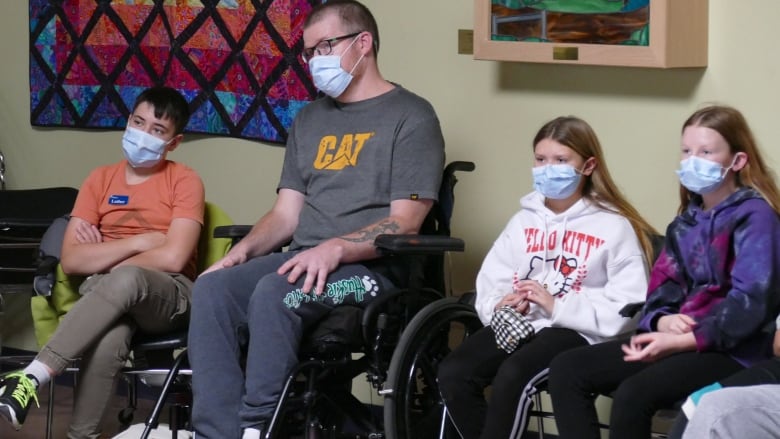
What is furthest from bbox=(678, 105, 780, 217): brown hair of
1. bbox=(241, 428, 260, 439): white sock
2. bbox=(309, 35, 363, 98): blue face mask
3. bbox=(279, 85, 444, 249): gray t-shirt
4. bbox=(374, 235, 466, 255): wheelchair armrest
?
bbox=(241, 428, 260, 439): white sock

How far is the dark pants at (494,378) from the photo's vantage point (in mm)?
2816

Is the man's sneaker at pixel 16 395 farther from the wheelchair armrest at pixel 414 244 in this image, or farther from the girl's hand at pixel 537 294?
the girl's hand at pixel 537 294

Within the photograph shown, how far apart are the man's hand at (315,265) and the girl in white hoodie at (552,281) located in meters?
0.36

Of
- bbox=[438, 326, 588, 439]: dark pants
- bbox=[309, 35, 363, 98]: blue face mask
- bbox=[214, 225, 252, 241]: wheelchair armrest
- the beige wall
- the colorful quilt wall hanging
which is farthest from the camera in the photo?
the colorful quilt wall hanging

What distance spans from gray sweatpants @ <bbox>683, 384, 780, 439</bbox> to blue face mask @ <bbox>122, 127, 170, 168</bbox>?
180 cm

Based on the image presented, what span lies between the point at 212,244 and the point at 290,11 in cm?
84

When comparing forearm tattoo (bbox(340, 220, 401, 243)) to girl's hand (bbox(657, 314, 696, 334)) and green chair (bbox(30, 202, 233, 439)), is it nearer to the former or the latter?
green chair (bbox(30, 202, 233, 439))

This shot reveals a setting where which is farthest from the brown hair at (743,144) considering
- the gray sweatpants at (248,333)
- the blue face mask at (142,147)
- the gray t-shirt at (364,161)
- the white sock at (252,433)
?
the blue face mask at (142,147)

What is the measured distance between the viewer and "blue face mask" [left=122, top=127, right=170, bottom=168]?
3.59m

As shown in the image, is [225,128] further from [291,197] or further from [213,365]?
[213,365]

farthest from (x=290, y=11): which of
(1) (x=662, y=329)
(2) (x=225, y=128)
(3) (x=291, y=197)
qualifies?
(1) (x=662, y=329)

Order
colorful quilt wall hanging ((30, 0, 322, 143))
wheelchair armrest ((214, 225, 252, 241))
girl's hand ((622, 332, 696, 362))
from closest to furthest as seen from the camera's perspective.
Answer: girl's hand ((622, 332, 696, 362))
wheelchair armrest ((214, 225, 252, 241))
colorful quilt wall hanging ((30, 0, 322, 143))

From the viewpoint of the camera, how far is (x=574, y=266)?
298 centimetres

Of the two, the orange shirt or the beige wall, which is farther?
the orange shirt
